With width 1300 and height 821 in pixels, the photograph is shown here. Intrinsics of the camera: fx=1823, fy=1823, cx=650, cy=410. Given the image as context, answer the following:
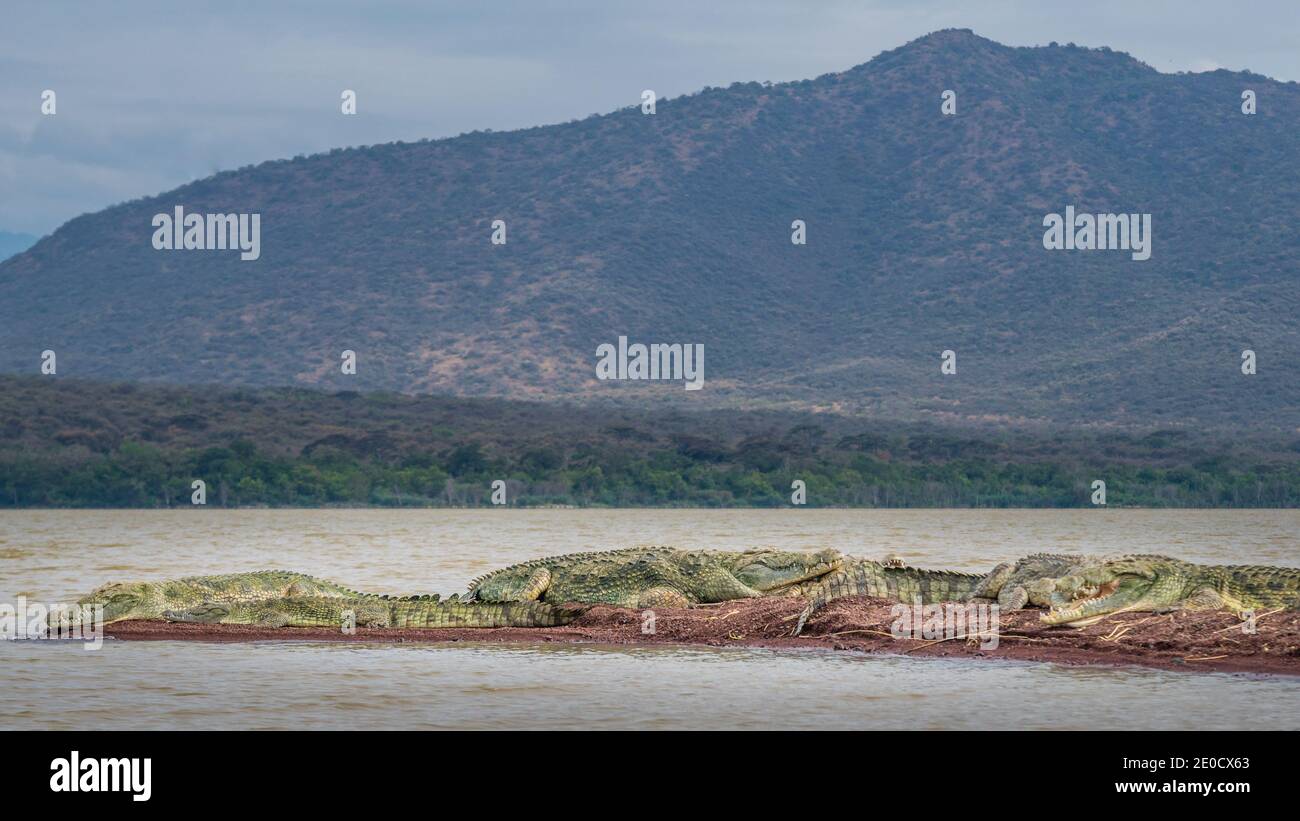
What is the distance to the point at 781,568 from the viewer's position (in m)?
20.6

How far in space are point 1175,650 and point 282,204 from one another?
184 metres

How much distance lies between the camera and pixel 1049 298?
451ft

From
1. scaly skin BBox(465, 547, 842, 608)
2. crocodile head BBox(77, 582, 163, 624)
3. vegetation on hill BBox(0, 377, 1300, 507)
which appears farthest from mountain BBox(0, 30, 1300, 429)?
crocodile head BBox(77, 582, 163, 624)

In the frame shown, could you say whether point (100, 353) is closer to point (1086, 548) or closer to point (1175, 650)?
point (1086, 548)

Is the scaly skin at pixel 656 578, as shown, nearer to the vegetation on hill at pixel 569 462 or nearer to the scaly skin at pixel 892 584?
the scaly skin at pixel 892 584

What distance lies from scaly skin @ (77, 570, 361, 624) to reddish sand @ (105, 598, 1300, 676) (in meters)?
0.34

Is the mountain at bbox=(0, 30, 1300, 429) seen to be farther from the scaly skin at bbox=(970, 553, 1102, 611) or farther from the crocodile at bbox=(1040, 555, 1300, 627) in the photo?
the scaly skin at bbox=(970, 553, 1102, 611)

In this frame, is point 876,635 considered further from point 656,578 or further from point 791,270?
point 791,270

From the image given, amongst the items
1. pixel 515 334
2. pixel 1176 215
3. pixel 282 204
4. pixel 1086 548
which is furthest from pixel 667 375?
pixel 1086 548

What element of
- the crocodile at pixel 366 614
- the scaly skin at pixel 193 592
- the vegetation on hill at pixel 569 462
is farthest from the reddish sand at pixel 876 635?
the vegetation on hill at pixel 569 462

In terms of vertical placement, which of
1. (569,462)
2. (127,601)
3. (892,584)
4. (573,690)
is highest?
(569,462)

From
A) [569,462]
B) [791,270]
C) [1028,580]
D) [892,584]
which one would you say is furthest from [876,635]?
[791,270]

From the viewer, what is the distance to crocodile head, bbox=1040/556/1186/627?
58.1ft

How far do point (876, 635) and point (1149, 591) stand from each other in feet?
9.00
